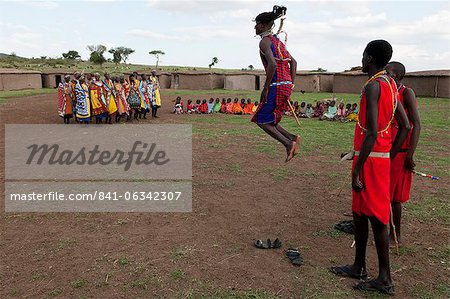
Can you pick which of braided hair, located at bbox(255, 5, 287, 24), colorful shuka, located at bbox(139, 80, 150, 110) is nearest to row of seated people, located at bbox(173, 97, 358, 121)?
colorful shuka, located at bbox(139, 80, 150, 110)

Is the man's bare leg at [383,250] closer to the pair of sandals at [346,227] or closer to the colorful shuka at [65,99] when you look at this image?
the pair of sandals at [346,227]

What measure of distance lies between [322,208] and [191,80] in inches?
1242

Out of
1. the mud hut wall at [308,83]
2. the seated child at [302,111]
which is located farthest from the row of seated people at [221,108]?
the mud hut wall at [308,83]

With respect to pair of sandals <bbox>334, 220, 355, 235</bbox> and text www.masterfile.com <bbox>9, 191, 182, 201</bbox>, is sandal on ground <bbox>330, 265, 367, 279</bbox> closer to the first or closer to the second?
pair of sandals <bbox>334, 220, 355, 235</bbox>

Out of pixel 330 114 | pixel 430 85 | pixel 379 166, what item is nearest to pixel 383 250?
pixel 379 166

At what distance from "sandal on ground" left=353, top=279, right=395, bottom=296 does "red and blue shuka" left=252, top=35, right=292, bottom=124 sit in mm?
2035

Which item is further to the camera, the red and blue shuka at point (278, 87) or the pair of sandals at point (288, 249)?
the red and blue shuka at point (278, 87)

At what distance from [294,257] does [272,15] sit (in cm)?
260

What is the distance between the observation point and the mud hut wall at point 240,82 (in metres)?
36.6

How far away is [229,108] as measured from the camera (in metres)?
18.2

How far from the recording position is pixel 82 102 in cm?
1404

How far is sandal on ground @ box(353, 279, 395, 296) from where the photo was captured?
349 cm

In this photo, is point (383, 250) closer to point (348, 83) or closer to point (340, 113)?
point (340, 113)

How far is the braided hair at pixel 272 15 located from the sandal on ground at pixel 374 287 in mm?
2868
